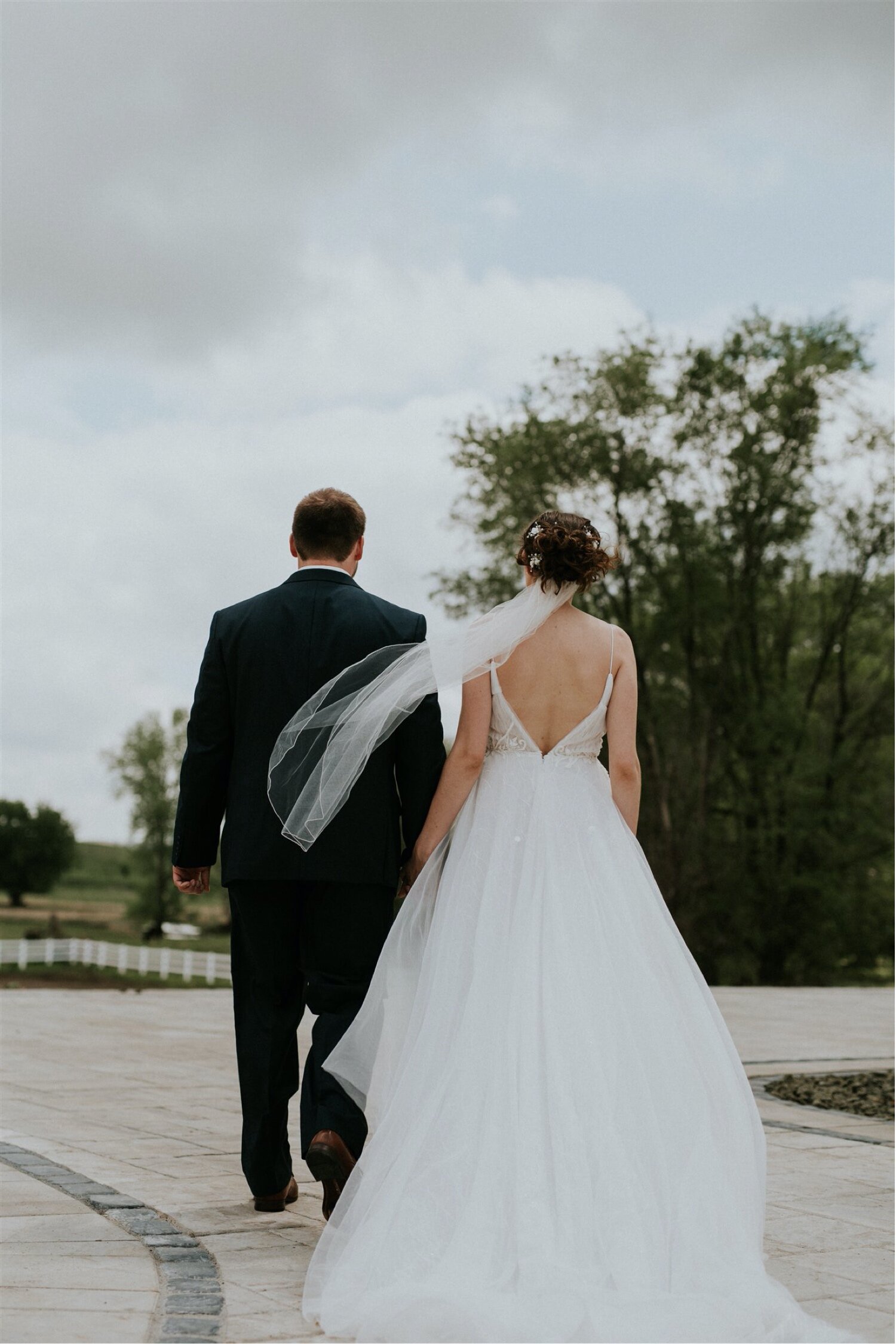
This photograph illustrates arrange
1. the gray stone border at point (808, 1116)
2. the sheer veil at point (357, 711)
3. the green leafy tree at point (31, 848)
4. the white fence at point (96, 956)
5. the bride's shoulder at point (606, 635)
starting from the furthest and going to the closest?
the green leafy tree at point (31, 848) → the white fence at point (96, 956) → the gray stone border at point (808, 1116) → the bride's shoulder at point (606, 635) → the sheer veil at point (357, 711)

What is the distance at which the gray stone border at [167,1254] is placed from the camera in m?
2.95

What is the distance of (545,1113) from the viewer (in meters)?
3.30

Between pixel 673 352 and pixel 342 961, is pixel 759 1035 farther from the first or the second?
pixel 673 352

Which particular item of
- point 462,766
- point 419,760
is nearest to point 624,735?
point 462,766

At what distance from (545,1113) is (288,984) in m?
1.05

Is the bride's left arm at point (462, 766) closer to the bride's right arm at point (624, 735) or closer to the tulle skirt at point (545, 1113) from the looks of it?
the tulle skirt at point (545, 1113)

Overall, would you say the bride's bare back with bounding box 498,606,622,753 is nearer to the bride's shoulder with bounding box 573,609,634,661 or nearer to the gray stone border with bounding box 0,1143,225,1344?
the bride's shoulder with bounding box 573,609,634,661

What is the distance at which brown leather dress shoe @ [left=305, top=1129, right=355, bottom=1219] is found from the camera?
11.8ft

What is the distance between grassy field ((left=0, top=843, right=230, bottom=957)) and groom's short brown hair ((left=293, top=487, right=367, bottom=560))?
4315 centimetres

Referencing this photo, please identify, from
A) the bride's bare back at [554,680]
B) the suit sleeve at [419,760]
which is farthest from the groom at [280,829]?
the bride's bare back at [554,680]

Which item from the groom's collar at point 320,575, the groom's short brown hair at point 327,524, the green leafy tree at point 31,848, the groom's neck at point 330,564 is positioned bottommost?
the green leafy tree at point 31,848

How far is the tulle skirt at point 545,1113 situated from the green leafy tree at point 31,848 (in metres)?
71.1

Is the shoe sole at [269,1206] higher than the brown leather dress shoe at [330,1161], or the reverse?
the brown leather dress shoe at [330,1161]

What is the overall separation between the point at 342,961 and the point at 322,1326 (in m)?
1.13
